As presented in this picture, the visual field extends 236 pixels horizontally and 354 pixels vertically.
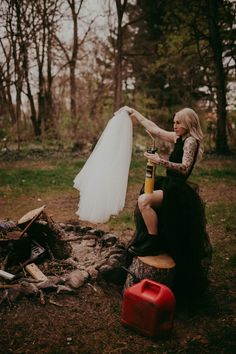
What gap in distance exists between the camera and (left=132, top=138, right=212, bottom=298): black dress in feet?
13.5

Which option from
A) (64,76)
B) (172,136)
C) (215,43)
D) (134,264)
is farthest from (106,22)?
(134,264)

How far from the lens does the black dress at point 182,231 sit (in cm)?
411

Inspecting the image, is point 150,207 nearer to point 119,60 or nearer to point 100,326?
point 100,326

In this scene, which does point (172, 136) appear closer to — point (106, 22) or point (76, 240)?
point (76, 240)

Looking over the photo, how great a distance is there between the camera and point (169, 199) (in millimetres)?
4094

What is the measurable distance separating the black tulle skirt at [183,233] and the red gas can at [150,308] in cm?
72

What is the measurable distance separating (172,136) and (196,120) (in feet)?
1.94

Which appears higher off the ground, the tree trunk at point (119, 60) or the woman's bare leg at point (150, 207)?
the tree trunk at point (119, 60)

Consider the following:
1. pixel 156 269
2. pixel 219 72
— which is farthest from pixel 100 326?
pixel 219 72

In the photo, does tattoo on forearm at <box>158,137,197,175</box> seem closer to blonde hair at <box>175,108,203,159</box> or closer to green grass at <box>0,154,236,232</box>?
blonde hair at <box>175,108,203,159</box>

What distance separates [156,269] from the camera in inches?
156

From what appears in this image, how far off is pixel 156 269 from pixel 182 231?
1.83ft

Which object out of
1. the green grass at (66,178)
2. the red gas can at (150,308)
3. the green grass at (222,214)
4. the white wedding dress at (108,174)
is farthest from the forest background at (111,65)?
the red gas can at (150,308)

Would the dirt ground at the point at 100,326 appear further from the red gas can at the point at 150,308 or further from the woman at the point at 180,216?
the woman at the point at 180,216
